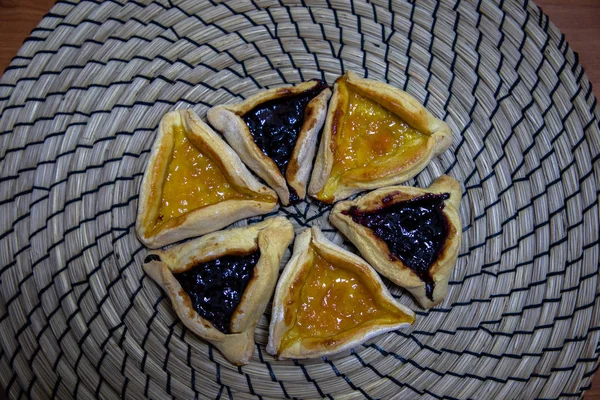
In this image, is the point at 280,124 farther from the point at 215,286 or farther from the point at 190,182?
the point at 215,286

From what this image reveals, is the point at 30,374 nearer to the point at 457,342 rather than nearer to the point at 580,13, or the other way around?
the point at 457,342

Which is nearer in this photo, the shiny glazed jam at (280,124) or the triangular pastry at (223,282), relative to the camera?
the triangular pastry at (223,282)

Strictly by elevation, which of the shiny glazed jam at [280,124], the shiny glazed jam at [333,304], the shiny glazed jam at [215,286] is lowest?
the shiny glazed jam at [333,304]

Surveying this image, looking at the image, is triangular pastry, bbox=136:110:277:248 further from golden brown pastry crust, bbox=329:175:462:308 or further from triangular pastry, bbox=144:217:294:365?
golden brown pastry crust, bbox=329:175:462:308

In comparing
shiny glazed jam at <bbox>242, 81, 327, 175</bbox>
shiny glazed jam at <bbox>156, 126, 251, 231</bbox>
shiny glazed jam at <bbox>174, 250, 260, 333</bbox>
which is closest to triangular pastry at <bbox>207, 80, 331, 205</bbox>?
shiny glazed jam at <bbox>242, 81, 327, 175</bbox>

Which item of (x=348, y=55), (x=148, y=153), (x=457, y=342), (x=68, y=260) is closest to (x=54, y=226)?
(x=68, y=260)

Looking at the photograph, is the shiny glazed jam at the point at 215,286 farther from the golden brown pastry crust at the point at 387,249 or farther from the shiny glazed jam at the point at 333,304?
the golden brown pastry crust at the point at 387,249

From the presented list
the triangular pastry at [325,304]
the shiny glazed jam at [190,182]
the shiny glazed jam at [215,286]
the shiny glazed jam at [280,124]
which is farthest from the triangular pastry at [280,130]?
the shiny glazed jam at [215,286]
